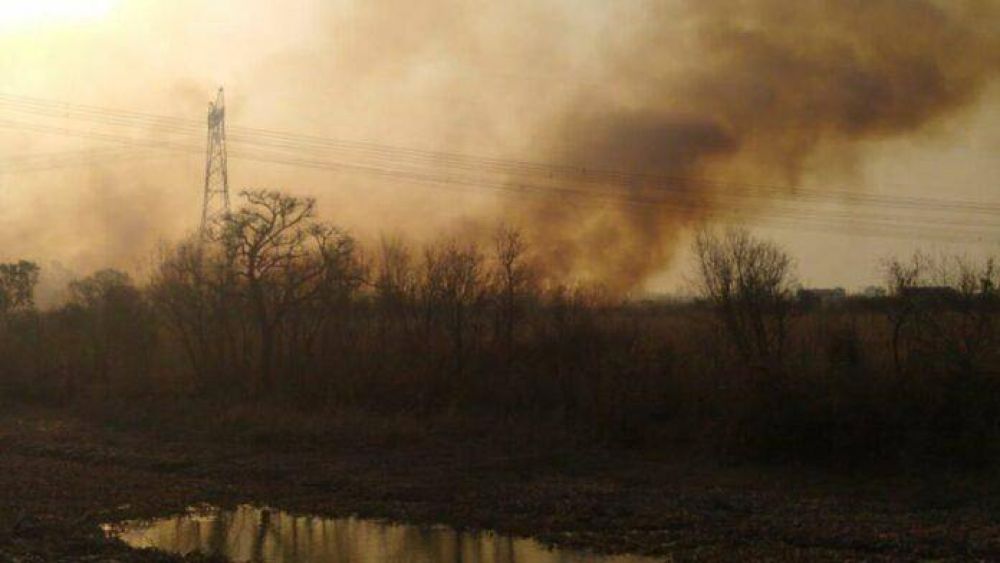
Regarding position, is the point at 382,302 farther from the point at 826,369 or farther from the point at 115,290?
the point at 826,369

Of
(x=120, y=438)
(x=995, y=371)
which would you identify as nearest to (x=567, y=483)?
(x=995, y=371)

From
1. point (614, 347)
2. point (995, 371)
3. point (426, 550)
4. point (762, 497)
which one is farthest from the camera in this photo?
point (614, 347)

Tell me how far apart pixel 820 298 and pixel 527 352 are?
11096 mm

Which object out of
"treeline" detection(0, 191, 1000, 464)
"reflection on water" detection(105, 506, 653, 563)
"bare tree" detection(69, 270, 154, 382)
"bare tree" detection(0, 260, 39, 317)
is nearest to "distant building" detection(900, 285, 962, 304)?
"treeline" detection(0, 191, 1000, 464)

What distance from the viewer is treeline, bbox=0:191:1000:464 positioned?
93.4 feet

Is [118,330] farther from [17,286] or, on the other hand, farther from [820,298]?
[820,298]

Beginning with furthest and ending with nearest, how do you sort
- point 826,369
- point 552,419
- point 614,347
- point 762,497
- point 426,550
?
point 614,347 → point 552,419 → point 826,369 → point 762,497 → point 426,550

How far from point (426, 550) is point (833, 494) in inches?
421

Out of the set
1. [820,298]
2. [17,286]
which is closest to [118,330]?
[17,286]

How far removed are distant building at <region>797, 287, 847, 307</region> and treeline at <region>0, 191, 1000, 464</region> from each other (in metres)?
0.52

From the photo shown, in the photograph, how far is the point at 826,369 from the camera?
3019cm

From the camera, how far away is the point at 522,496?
74.3 feet

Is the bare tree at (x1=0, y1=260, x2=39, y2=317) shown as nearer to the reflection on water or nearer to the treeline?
the treeline

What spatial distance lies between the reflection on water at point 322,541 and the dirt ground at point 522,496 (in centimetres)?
66
